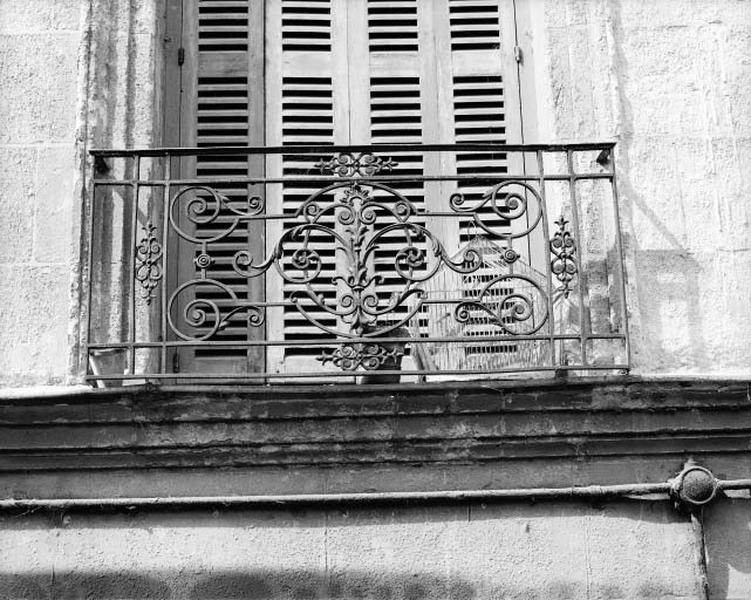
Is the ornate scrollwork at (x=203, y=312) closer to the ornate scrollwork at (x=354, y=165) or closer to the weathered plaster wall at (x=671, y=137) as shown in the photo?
the ornate scrollwork at (x=354, y=165)

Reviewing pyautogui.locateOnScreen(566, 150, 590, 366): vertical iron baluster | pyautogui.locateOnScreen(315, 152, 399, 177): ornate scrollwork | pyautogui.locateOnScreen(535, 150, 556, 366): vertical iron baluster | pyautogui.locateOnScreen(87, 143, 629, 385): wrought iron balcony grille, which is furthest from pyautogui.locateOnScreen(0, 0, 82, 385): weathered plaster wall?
pyautogui.locateOnScreen(566, 150, 590, 366): vertical iron baluster

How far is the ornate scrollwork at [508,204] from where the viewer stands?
6.52 meters

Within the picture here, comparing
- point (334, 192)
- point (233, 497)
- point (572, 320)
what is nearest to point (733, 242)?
point (572, 320)

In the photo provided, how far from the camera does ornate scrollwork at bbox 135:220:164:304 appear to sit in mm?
6508

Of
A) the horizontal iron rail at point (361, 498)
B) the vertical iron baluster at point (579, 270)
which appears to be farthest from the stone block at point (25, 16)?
the vertical iron baluster at point (579, 270)

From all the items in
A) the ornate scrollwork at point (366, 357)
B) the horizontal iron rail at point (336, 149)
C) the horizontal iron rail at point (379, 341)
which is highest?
the horizontal iron rail at point (336, 149)

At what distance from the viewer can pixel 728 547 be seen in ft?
21.0

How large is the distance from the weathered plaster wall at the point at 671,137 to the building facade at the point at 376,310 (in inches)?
0.5

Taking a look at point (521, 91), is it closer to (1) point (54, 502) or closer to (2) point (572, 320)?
(2) point (572, 320)

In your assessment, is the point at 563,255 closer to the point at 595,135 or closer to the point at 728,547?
the point at 595,135

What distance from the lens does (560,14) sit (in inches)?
286

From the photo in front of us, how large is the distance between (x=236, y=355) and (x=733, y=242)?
7.41ft

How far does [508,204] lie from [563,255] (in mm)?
328

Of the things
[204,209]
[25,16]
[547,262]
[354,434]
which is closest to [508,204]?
[547,262]
